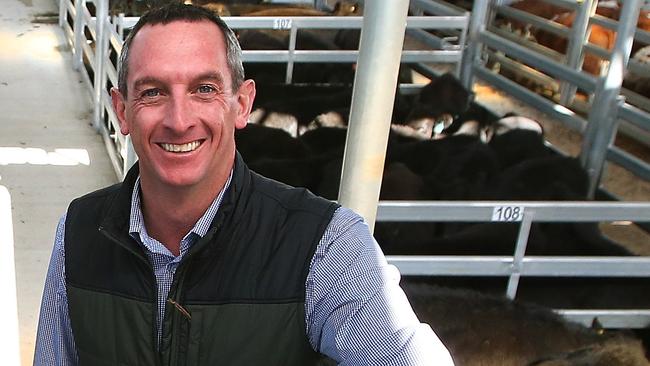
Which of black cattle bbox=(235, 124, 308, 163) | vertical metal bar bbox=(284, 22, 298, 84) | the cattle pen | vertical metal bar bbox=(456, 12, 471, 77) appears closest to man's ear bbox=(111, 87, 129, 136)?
the cattle pen

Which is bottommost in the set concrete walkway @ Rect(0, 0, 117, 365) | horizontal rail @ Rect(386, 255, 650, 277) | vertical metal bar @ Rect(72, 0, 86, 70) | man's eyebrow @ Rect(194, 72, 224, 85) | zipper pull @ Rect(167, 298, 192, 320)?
concrete walkway @ Rect(0, 0, 117, 365)

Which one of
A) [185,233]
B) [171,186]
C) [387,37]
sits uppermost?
[387,37]

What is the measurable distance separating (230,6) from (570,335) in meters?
8.03

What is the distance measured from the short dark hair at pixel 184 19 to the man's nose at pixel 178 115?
120mm

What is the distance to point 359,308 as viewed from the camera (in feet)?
4.85

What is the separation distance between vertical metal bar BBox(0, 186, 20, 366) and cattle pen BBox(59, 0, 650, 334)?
213 cm

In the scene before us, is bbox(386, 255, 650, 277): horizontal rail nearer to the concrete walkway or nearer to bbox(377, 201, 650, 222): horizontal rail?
bbox(377, 201, 650, 222): horizontal rail

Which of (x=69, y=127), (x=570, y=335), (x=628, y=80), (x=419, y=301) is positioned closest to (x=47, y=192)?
(x=69, y=127)

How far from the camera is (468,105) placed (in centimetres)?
717

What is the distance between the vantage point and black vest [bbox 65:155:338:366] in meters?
1.57

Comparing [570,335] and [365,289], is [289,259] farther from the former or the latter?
[570,335]

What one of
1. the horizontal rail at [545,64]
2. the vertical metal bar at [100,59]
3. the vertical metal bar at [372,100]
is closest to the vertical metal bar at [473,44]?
the horizontal rail at [545,64]

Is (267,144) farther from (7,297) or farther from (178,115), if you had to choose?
(7,297)

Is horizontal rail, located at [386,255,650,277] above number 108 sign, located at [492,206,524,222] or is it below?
→ below
